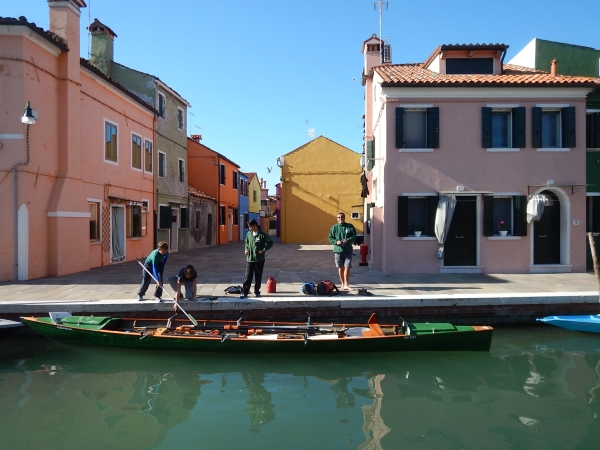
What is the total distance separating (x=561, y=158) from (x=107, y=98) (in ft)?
44.4

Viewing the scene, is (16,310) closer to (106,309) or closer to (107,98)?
(106,309)

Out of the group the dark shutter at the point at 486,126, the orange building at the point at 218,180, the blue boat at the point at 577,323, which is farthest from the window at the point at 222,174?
the blue boat at the point at 577,323

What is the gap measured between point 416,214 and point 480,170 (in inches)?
82.6

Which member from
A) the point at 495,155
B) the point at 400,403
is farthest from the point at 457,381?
the point at 495,155

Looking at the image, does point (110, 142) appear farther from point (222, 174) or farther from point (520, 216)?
point (222, 174)

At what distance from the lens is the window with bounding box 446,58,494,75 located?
47.3ft

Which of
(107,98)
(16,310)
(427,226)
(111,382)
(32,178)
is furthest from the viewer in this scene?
(107,98)

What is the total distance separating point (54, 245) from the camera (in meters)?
12.4

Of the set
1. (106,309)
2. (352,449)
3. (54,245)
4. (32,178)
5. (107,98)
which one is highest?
(107,98)

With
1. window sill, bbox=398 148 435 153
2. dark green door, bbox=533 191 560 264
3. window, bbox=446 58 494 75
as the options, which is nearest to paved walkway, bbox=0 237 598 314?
dark green door, bbox=533 191 560 264

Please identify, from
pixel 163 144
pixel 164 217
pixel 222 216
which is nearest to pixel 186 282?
pixel 164 217

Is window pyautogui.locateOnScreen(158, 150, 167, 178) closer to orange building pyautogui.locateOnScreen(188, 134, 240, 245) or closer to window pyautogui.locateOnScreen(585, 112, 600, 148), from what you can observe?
orange building pyautogui.locateOnScreen(188, 134, 240, 245)

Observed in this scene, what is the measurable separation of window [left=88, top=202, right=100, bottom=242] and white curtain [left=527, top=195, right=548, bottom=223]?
12400 mm

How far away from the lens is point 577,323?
8.96 metres
